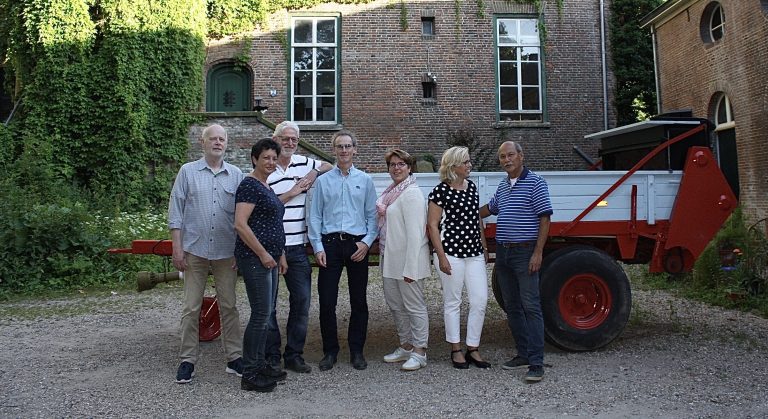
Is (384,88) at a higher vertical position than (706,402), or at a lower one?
higher

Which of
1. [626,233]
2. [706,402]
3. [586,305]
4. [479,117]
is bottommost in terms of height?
[706,402]

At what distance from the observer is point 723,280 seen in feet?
26.8

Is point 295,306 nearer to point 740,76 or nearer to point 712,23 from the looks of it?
point 740,76

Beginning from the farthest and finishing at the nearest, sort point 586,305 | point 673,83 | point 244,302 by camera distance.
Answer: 1. point 673,83
2. point 244,302
3. point 586,305

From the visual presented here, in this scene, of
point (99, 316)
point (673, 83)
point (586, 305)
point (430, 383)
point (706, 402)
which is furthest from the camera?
point (673, 83)

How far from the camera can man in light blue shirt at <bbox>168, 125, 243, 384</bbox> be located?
4.51 meters

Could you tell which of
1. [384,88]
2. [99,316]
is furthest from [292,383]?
[384,88]

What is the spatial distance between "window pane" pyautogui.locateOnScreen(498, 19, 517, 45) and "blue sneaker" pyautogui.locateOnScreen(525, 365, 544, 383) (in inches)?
504

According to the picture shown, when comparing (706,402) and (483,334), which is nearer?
(706,402)

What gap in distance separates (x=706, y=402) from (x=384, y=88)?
1229cm

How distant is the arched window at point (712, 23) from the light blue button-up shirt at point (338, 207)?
38.2 feet

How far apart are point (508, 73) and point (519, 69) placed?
31cm

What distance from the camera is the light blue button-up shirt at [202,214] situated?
4.51m

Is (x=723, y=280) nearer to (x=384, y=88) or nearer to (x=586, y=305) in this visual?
(x=586, y=305)
